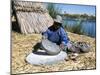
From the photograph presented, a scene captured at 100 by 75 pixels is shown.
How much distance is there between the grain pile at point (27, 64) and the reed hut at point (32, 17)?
80 mm

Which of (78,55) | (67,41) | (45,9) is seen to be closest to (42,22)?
(45,9)

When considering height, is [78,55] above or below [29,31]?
below

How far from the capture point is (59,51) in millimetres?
2559

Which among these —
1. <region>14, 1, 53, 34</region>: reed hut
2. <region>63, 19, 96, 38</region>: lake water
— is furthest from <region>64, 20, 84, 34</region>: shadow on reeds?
<region>14, 1, 53, 34</region>: reed hut

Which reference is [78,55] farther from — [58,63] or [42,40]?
[42,40]

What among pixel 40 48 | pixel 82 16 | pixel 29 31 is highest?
pixel 82 16

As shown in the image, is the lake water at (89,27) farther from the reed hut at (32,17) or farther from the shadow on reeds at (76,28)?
the reed hut at (32,17)

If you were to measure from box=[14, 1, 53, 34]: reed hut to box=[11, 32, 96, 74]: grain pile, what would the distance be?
80 millimetres

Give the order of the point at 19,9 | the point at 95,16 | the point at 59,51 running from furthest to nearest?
the point at 95,16 < the point at 59,51 < the point at 19,9

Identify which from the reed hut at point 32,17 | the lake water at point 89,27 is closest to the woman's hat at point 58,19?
the reed hut at point 32,17

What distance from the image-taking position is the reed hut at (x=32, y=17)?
2.39 metres

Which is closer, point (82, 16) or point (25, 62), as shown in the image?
point (25, 62)

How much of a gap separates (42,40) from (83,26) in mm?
561

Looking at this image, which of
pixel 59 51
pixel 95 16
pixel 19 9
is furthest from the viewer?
pixel 95 16
